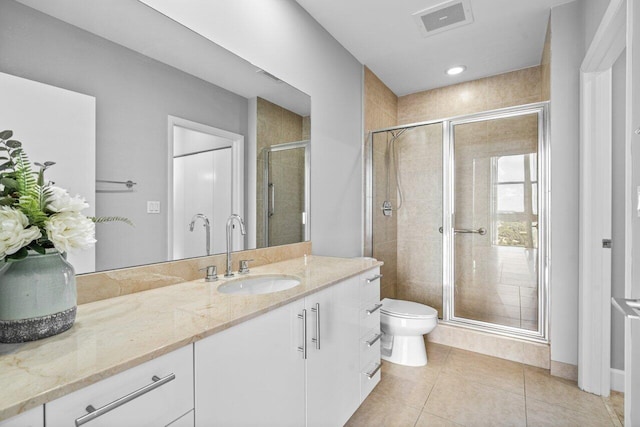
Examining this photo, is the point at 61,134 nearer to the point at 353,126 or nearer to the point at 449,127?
the point at 353,126

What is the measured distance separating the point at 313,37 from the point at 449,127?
1.36 metres

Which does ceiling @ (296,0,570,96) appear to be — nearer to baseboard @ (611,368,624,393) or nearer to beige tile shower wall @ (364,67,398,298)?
beige tile shower wall @ (364,67,398,298)

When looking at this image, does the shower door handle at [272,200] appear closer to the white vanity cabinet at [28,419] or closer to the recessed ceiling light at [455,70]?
the white vanity cabinet at [28,419]

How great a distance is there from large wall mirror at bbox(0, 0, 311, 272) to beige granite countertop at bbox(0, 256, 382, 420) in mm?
233

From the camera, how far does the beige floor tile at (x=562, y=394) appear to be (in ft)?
5.69

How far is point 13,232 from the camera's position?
654mm

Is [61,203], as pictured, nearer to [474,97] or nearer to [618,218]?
[618,218]

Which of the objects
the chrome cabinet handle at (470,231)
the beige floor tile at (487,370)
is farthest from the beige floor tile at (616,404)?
the chrome cabinet handle at (470,231)

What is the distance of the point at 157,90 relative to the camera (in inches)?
50.5

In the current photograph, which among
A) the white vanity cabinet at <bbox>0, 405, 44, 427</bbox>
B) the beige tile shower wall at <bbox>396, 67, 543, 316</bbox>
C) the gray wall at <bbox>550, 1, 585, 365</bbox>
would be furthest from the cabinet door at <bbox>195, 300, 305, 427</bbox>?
the beige tile shower wall at <bbox>396, 67, 543, 316</bbox>

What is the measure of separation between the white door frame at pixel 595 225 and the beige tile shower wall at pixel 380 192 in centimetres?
148

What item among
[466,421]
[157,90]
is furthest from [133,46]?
[466,421]

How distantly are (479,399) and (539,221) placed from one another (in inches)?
52.6

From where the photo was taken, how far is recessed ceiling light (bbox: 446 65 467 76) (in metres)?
2.92
